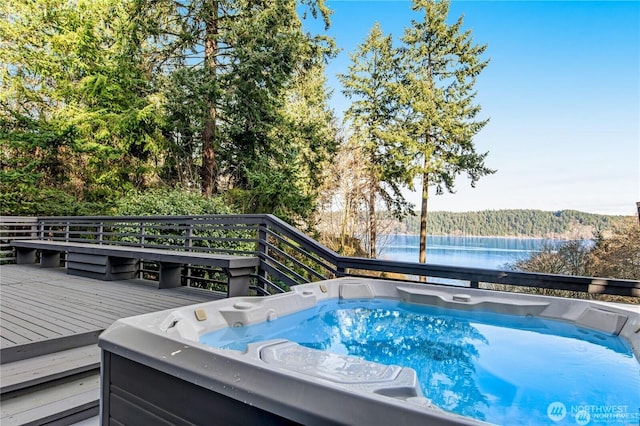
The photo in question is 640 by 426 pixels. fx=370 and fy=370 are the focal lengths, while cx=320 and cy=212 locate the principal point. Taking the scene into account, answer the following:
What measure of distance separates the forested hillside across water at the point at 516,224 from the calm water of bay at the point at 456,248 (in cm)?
29

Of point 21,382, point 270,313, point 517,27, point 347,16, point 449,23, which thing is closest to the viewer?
point 21,382

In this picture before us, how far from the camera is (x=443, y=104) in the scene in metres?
12.3

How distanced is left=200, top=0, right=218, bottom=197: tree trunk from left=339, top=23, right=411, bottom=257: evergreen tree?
214 inches

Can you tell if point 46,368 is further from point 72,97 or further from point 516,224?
point 516,224

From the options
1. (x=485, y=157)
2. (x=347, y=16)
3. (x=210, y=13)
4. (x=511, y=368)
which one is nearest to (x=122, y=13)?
(x=210, y=13)

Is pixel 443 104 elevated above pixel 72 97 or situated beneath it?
elevated above

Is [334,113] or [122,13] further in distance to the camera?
[334,113]

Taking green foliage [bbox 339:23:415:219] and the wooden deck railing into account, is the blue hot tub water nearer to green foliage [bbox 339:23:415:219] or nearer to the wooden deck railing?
the wooden deck railing

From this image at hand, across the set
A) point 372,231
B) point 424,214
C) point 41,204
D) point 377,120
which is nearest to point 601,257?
point 424,214

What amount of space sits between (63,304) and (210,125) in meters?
5.39

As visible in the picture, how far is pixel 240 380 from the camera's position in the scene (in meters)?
1.08

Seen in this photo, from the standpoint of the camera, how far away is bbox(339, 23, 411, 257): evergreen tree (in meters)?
12.3

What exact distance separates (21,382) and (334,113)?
12.3 m

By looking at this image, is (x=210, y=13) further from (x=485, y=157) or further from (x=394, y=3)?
(x=485, y=157)
